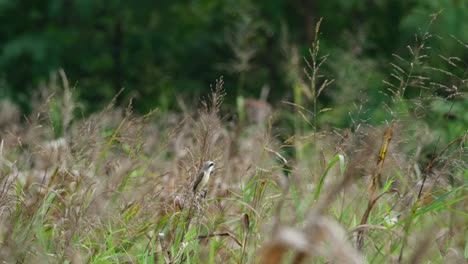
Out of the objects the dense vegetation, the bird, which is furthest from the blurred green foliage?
the bird

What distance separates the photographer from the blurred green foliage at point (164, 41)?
13.9 m

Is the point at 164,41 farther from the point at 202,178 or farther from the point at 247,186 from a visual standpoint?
the point at 202,178

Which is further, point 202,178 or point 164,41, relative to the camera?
point 164,41

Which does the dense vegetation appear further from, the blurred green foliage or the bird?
the blurred green foliage

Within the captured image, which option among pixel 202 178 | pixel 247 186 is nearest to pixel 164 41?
pixel 247 186

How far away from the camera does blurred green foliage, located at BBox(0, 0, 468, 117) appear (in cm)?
1391

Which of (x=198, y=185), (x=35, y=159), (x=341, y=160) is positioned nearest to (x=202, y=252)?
(x=198, y=185)

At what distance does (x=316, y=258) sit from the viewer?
304 centimetres

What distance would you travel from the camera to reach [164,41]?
15.2 metres

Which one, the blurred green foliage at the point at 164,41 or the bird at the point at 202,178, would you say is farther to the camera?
the blurred green foliage at the point at 164,41

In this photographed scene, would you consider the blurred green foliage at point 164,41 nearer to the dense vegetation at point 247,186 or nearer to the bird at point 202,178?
the dense vegetation at point 247,186

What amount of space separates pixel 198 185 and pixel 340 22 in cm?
1171

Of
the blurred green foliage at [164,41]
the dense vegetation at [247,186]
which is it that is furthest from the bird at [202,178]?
the blurred green foliage at [164,41]

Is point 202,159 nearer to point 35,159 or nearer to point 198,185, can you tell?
point 198,185
